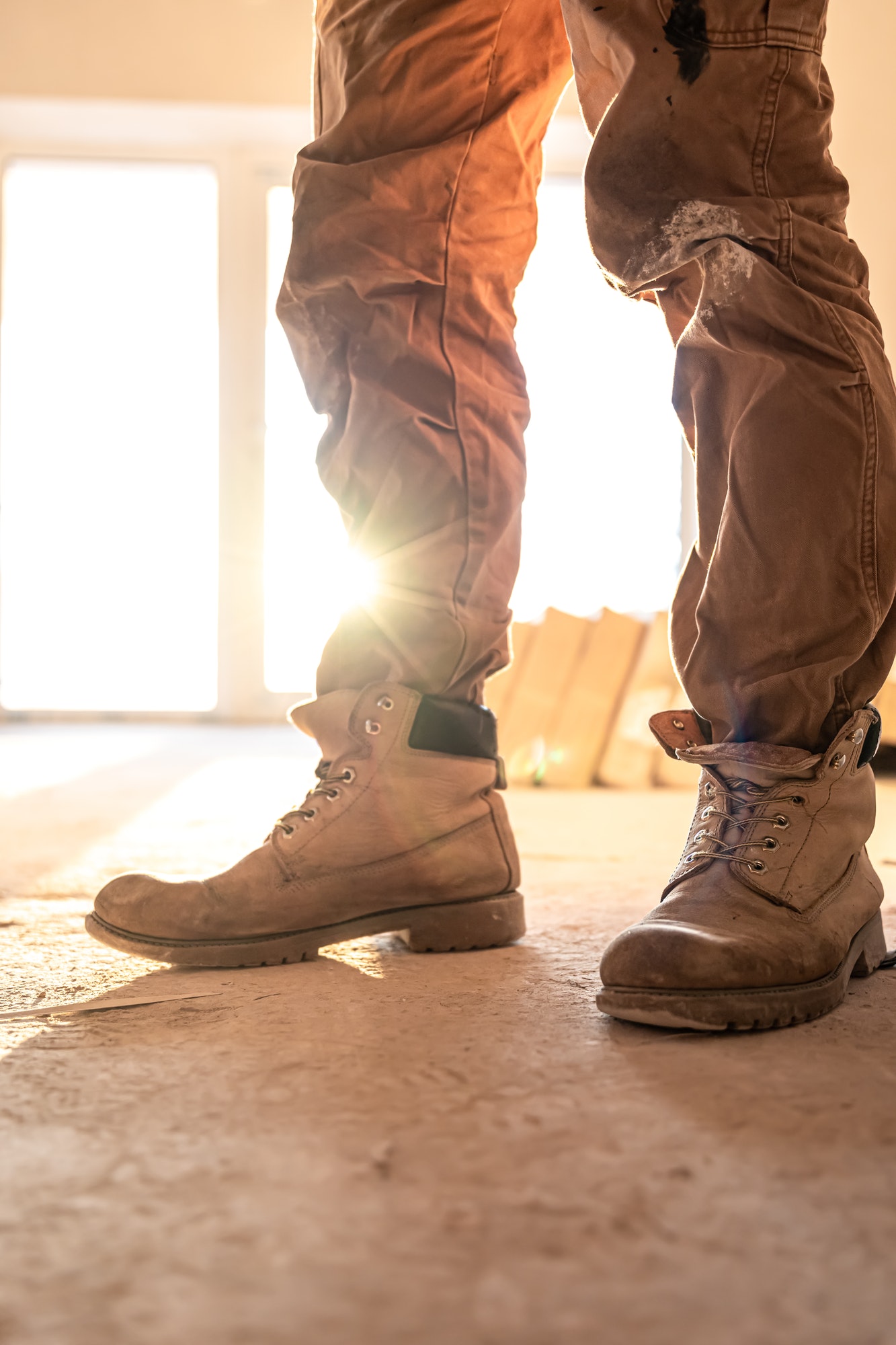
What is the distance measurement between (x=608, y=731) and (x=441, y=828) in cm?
158

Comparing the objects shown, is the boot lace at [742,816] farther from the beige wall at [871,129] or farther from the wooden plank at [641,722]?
the beige wall at [871,129]

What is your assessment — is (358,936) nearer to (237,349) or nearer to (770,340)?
(770,340)

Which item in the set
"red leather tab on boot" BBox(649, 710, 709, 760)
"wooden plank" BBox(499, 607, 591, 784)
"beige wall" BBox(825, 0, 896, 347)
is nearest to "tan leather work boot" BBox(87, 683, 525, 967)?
"red leather tab on boot" BBox(649, 710, 709, 760)

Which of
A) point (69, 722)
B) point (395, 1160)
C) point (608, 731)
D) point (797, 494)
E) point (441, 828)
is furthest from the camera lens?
point (69, 722)

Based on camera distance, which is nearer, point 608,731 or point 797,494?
point 797,494

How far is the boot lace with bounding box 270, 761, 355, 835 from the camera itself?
90 cm

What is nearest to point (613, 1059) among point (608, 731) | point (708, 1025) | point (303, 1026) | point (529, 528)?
point (708, 1025)

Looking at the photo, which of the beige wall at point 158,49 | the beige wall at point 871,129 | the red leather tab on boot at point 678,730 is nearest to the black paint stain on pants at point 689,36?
the red leather tab on boot at point 678,730

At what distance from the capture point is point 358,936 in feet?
2.95

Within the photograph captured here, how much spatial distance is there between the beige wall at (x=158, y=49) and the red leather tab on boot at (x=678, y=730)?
382 cm

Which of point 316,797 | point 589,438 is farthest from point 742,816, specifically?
point 589,438

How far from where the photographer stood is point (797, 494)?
708 mm

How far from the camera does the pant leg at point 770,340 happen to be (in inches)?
27.7

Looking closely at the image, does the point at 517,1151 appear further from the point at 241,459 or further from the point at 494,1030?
the point at 241,459
